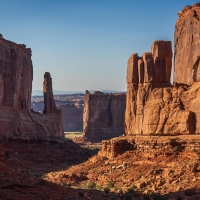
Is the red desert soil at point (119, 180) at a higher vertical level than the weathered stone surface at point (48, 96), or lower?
lower

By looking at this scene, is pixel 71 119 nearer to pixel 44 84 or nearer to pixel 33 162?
pixel 44 84

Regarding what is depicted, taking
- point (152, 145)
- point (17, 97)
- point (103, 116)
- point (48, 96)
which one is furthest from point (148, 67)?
point (103, 116)

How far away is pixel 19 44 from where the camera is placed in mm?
64375

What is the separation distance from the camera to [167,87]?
38656mm

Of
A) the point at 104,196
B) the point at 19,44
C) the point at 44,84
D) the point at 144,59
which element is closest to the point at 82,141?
the point at 44,84

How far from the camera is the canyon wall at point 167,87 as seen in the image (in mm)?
36344

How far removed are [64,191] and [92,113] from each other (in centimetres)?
7385

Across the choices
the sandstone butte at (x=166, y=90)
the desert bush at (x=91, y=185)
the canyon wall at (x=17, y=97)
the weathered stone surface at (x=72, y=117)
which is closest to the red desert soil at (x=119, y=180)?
the desert bush at (x=91, y=185)

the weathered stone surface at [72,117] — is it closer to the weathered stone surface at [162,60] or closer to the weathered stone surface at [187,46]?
the weathered stone surface at [162,60]

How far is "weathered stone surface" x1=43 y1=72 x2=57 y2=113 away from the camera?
238 ft

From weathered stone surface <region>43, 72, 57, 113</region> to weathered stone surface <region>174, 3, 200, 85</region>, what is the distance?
116ft

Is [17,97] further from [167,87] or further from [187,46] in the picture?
[187,46]

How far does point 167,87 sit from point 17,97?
28982 mm

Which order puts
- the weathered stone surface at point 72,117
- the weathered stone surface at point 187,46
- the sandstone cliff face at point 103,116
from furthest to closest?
the weathered stone surface at point 72,117
the sandstone cliff face at point 103,116
the weathered stone surface at point 187,46
